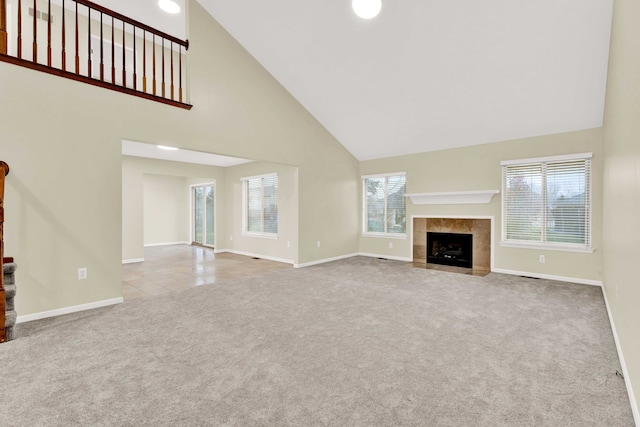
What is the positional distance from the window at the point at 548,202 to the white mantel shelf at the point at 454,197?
12.2 inches

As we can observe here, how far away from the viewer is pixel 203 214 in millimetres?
9016

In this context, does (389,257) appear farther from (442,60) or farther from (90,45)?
(90,45)

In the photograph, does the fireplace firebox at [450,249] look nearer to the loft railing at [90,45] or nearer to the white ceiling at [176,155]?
the white ceiling at [176,155]

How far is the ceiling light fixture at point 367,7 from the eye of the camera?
3369 mm

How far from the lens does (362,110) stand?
543cm

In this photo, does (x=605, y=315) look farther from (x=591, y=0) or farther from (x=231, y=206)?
(x=231, y=206)

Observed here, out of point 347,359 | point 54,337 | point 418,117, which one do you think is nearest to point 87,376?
point 54,337

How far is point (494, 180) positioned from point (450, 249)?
1597mm

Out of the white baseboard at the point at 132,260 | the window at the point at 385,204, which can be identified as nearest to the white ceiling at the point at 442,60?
the window at the point at 385,204

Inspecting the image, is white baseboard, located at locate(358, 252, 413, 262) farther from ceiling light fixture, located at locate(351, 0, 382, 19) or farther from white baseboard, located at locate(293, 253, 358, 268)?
ceiling light fixture, located at locate(351, 0, 382, 19)

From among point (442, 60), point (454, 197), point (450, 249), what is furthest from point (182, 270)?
point (442, 60)

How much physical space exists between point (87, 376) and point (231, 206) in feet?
20.3

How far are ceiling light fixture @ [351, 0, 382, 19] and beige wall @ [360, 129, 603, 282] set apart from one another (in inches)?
128

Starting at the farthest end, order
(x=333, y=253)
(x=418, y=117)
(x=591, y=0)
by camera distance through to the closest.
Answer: (x=333, y=253) < (x=418, y=117) < (x=591, y=0)
